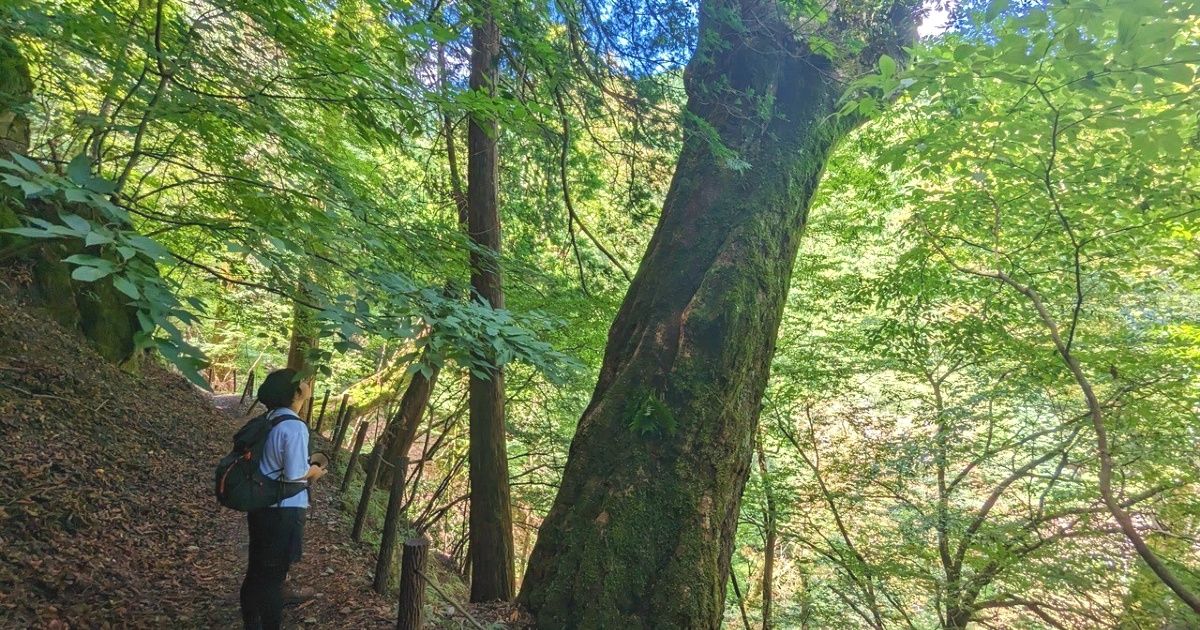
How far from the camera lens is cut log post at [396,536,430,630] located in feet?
9.00

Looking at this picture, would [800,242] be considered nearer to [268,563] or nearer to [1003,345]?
[1003,345]

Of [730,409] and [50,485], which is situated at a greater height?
[730,409]

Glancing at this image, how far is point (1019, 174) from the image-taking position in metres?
4.33

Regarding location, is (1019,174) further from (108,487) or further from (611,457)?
(108,487)

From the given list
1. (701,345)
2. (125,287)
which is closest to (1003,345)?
(701,345)

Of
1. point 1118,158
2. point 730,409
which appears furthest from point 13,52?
point 1118,158

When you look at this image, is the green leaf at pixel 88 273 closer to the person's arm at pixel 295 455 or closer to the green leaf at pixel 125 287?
the green leaf at pixel 125 287

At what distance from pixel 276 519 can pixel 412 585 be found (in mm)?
763

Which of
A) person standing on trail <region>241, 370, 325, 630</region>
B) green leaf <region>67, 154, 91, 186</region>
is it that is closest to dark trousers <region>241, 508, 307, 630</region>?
person standing on trail <region>241, 370, 325, 630</region>

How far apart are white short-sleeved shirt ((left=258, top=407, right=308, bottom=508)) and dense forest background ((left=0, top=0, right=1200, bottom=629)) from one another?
46 centimetres

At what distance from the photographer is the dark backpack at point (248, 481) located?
265 centimetres

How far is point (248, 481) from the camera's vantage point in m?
2.68

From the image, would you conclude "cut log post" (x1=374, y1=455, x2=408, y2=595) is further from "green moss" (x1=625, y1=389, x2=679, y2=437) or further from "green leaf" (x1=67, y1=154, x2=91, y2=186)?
"green leaf" (x1=67, y1=154, x2=91, y2=186)

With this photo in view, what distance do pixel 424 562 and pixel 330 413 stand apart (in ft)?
35.8
